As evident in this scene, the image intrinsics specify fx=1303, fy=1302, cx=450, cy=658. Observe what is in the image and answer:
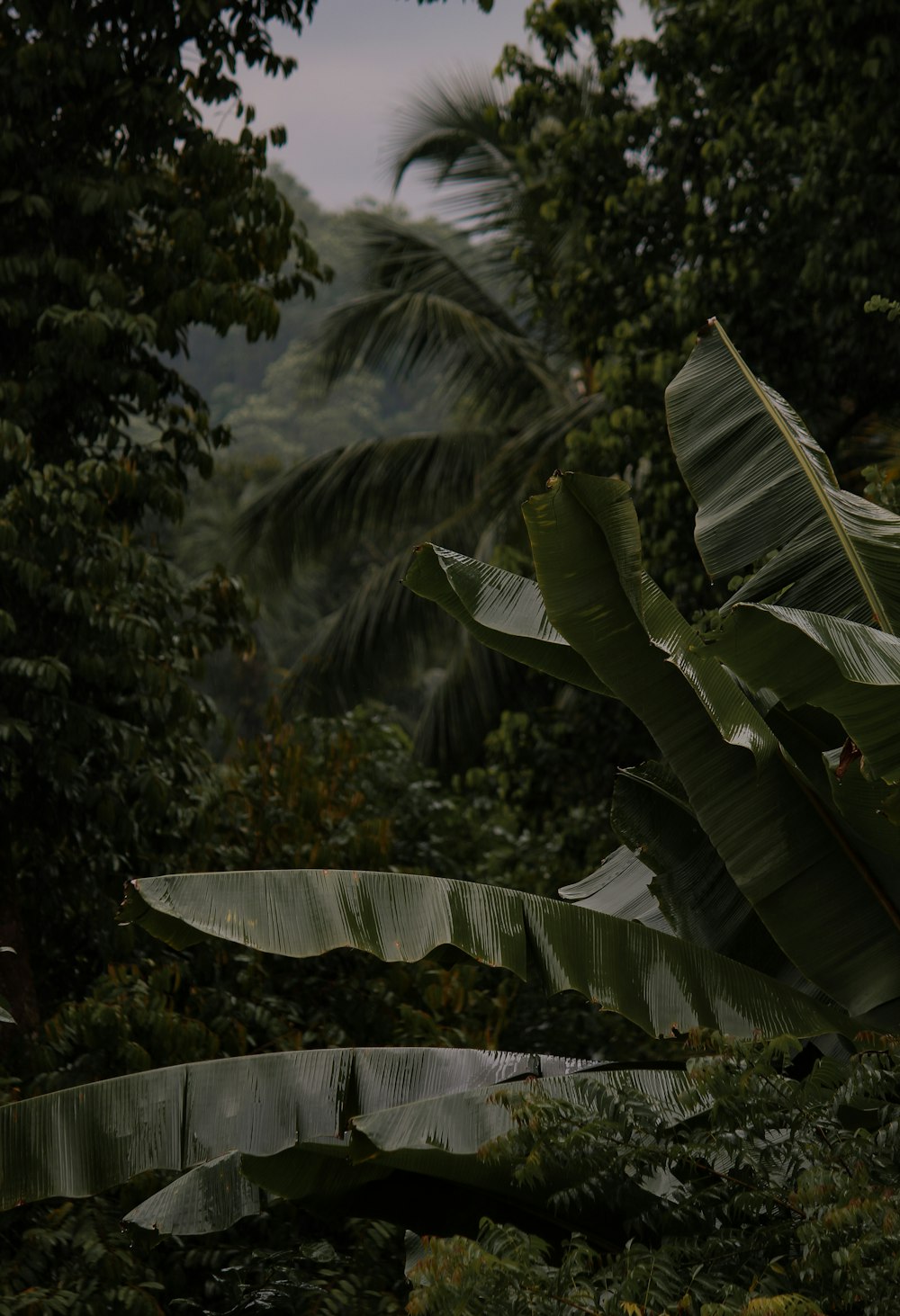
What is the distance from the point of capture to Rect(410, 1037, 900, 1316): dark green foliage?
2928 millimetres

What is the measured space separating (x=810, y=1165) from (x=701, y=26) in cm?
820

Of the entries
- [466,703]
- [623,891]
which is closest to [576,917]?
[623,891]

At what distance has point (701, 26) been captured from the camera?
30.0ft

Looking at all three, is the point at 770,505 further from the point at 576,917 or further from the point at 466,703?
the point at 466,703

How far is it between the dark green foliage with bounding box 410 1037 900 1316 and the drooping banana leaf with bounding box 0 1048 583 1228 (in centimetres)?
81

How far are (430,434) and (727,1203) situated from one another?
39.5 feet

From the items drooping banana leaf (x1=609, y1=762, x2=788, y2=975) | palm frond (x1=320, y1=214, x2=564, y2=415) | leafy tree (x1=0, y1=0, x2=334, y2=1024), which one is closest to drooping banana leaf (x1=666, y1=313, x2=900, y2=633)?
drooping banana leaf (x1=609, y1=762, x2=788, y2=975)

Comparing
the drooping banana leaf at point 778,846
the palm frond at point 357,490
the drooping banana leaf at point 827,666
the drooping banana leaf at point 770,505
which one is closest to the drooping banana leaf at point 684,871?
the drooping banana leaf at point 778,846

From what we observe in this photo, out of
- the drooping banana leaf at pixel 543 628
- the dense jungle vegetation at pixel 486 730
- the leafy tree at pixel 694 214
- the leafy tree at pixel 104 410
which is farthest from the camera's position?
the leafy tree at pixel 694 214

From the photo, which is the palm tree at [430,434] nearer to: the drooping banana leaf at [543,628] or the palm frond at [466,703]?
the palm frond at [466,703]

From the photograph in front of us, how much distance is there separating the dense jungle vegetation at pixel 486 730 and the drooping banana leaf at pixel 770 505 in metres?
0.02

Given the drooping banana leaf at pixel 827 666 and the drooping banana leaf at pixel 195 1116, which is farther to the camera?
the drooping banana leaf at pixel 195 1116

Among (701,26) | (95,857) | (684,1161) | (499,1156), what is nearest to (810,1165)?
(684,1161)

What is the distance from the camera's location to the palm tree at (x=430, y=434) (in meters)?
14.0
